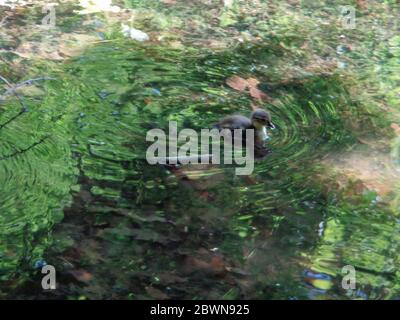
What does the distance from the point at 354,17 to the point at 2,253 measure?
533 centimetres

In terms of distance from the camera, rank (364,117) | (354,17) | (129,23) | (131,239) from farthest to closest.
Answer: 1. (354,17)
2. (129,23)
3. (364,117)
4. (131,239)

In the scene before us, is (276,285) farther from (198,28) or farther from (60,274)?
(198,28)

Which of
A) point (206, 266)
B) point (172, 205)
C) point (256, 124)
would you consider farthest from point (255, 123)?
point (206, 266)

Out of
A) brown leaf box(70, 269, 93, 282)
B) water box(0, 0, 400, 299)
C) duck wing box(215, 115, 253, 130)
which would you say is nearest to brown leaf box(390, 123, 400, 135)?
water box(0, 0, 400, 299)

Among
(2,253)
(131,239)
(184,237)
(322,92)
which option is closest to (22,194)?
(2,253)

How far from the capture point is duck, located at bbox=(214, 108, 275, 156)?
6.07 m

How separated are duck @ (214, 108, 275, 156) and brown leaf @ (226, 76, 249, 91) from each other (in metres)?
0.71

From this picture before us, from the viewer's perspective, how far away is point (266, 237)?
5.12 m

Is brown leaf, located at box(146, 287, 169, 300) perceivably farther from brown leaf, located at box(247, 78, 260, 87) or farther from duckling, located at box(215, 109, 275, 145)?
brown leaf, located at box(247, 78, 260, 87)

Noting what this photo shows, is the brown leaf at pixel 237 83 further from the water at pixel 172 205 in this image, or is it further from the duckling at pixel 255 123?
the duckling at pixel 255 123

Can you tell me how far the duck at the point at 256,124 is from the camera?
6.07 metres

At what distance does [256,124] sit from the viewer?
612cm

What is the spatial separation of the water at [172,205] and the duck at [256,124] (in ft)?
0.38

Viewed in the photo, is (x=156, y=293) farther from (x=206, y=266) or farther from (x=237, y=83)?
(x=237, y=83)
